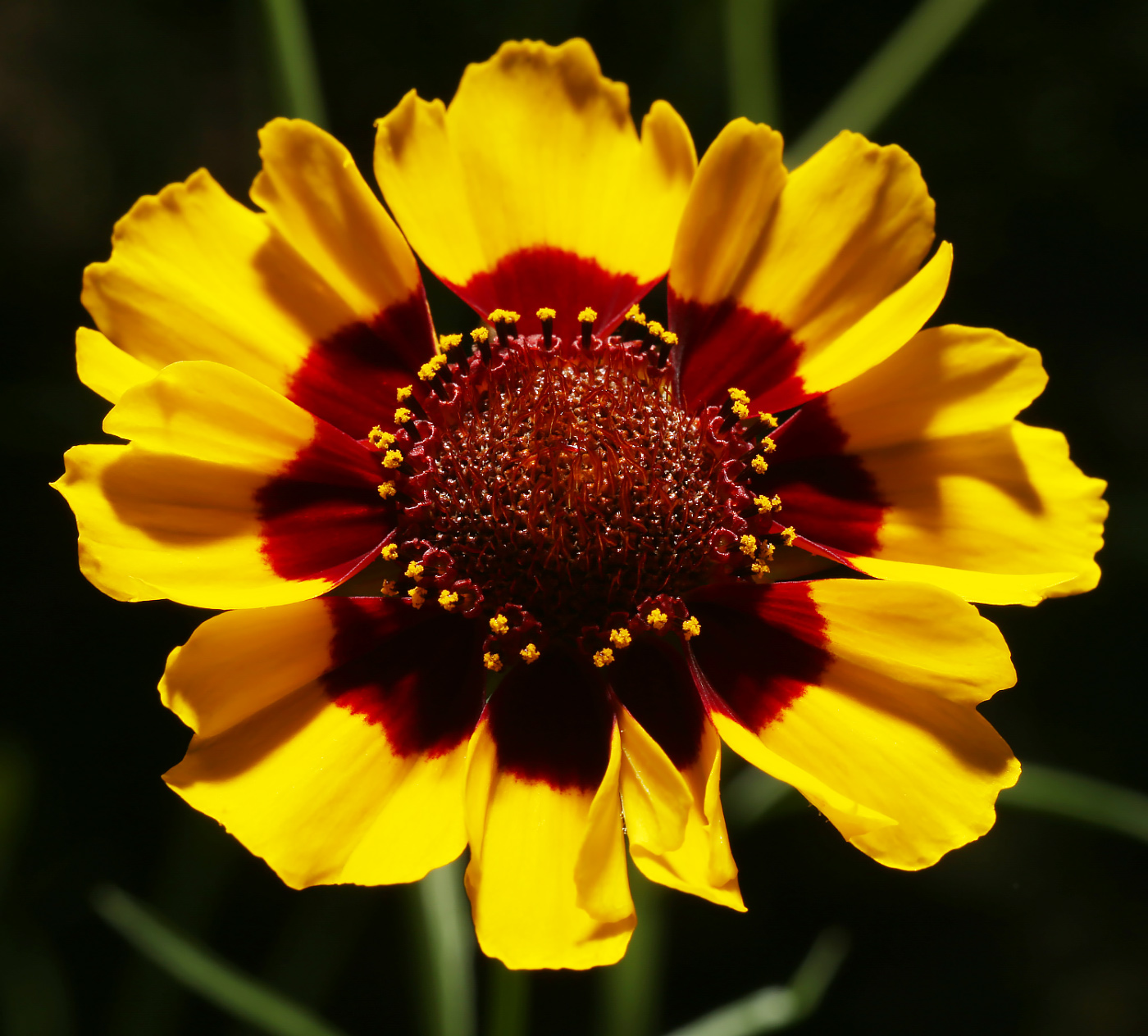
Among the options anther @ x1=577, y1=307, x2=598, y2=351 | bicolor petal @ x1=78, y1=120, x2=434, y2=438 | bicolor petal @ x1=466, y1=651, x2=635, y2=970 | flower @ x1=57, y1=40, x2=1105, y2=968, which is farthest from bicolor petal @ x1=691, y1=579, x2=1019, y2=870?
bicolor petal @ x1=78, y1=120, x2=434, y2=438

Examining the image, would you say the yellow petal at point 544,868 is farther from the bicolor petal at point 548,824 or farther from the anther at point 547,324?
the anther at point 547,324

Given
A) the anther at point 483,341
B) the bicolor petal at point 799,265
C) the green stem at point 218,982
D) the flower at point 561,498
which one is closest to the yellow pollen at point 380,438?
the flower at point 561,498

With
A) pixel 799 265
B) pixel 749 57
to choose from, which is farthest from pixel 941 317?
pixel 799 265

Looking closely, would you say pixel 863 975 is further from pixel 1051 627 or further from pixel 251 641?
pixel 251 641

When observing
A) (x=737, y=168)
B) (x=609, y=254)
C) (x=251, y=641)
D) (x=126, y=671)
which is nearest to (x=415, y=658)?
(x=251, y=641)

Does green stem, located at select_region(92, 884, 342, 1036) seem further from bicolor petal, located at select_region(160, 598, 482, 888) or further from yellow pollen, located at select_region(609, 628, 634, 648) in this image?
yellow pollen, located at select_region(609, 628, 634, 648)

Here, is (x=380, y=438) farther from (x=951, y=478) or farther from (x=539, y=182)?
(x=951, y=478)
